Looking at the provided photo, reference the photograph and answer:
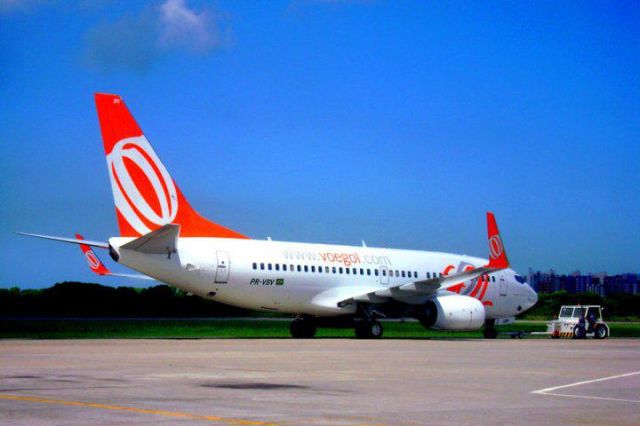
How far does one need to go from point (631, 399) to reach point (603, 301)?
88695 mm

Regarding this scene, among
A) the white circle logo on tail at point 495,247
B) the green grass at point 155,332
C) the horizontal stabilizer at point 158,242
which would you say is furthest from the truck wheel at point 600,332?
the horizontal stabilizer at point 158,242

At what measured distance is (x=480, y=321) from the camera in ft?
135

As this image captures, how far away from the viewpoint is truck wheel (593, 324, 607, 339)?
4616 cm

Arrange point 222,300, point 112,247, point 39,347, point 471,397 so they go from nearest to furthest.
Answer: point 471,397, point 39,347, point 112,247, point 222,300

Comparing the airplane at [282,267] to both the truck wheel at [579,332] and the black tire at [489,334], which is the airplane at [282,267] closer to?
the black tire at [489,334]

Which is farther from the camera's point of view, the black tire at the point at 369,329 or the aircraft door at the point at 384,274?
the aircraft door at the point at 384,274

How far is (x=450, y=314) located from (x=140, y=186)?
13.8 m

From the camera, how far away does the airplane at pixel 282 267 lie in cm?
3434

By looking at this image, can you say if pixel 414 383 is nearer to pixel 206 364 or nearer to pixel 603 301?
pixel 206 364

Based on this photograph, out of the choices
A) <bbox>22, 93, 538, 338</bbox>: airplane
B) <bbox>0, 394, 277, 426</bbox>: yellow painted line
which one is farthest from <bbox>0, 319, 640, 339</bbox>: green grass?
<bbox>0, 394, 277, 426</bbox>: yellow painted line

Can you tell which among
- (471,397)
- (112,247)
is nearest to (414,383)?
(471,397)

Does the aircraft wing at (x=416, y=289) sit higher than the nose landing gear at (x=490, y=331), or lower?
higher

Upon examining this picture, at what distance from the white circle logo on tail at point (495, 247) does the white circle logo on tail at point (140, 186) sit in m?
16.6

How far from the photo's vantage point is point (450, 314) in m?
40.2
